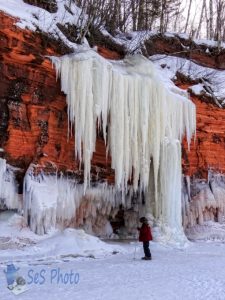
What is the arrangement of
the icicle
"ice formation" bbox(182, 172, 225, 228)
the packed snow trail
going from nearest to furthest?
the packed snow trail, the icicle, "ice formation" bbox(182, 172, 225, 228)

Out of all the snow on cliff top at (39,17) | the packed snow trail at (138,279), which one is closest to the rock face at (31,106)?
the snow on cliff top at (39,17)

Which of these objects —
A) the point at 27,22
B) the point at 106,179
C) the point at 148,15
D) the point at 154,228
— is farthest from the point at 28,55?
the point at 148,15

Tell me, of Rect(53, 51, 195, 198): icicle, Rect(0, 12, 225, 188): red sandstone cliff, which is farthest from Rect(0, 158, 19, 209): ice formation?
Rect(53, 51, 195, 198): icicle

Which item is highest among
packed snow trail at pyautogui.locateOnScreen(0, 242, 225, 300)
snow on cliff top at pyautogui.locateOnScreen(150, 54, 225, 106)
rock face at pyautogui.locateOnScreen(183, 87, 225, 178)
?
snow on cliff top at pyautogui.locateOnScreen(150, 54, 225, 106)

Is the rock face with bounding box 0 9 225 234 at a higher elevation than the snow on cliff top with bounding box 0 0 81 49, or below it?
below

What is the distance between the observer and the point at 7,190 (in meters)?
11.1

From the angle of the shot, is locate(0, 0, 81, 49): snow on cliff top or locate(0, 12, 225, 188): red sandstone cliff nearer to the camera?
locate(0, 12, 225, 188): red sandstone cliff

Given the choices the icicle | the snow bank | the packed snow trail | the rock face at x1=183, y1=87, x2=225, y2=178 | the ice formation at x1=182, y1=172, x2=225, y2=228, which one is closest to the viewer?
the packed snow trail

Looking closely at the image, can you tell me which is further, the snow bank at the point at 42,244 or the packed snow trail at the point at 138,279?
the snow bank at the point at 42,244

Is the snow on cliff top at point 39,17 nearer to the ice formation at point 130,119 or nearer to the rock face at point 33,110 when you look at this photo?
the rock face at point 33,110

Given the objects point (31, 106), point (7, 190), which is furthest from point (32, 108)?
point (7, 190)

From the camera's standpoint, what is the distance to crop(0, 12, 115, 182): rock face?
11492 millimetres

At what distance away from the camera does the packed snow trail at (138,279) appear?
6.25 meters

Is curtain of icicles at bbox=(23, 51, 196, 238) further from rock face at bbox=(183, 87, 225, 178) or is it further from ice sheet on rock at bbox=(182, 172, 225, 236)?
ice sheet on rock at bbox=(182, 172, 225, 236)
